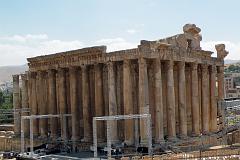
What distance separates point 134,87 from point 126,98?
6.78 feet

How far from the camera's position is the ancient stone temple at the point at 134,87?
3666 centimetres

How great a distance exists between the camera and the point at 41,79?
47844mm

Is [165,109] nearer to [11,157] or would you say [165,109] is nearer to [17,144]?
[11,157]

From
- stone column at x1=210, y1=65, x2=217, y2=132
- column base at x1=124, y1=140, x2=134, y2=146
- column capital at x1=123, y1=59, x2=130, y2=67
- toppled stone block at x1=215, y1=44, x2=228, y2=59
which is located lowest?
column base at x1=124, y1=140, x2=134, y2=146

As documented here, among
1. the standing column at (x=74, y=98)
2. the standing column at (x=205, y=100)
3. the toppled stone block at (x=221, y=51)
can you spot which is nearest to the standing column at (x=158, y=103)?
the standing column at (x=205, y=100)

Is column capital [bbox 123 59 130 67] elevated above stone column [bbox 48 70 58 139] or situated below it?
above

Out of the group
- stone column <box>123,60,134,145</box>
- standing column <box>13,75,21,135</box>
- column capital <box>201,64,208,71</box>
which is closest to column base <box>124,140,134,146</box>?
stone column <box>123,60,134,145</box>

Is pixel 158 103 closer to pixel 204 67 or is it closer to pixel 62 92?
pixel 204 67

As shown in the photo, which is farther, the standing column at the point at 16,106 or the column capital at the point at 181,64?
the standing column at the point at 16,106

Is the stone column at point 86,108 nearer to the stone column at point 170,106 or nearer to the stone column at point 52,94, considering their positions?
the stone column at point 52,94

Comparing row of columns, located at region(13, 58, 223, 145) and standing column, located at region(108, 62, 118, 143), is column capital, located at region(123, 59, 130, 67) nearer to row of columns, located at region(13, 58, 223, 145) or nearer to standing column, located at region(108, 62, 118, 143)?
row of columns, located at region(13, 58, 223, 145)


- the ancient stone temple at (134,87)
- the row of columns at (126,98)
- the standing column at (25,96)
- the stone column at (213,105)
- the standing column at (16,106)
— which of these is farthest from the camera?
the standing column at (16,106)

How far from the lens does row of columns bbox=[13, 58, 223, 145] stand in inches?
1436

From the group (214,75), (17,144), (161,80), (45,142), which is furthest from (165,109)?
(17,144)
